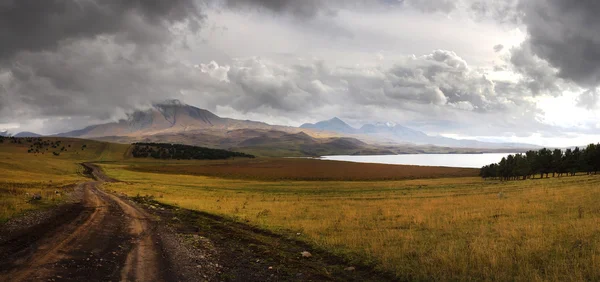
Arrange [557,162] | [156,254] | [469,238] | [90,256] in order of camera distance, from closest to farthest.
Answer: [90,256]
[156,254]
[469,238]
[557,162]

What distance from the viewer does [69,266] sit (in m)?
12.3

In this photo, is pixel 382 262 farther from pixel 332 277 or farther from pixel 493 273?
pixel 493 273

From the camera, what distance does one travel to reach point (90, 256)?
13820 millimetres

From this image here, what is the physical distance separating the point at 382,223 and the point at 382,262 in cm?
1012

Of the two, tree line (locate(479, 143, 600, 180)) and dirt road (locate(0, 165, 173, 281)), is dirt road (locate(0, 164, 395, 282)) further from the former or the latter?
tree line (locate(479, 143, 600, 180))

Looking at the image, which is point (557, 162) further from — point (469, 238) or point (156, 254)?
point (156, 254)

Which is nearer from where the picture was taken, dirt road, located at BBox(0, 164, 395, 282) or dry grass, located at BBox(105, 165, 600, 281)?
dirt road, located at BBox(0, 164, 395, 282)

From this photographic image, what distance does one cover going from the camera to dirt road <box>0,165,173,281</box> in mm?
11422

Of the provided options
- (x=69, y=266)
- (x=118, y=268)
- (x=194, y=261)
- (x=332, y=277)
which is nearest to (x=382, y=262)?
(x=332, y=277)

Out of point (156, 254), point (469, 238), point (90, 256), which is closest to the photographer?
point (90, 256)

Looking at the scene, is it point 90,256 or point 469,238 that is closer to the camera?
point 90,256

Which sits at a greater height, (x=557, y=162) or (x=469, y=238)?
A: (x=557, y=162)

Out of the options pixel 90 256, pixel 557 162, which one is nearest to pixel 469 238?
pixel 90 256

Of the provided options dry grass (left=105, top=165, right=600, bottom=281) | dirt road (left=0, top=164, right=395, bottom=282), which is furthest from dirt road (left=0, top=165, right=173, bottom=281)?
dry grass (left=105, top=165, right=600, bottom=281)
